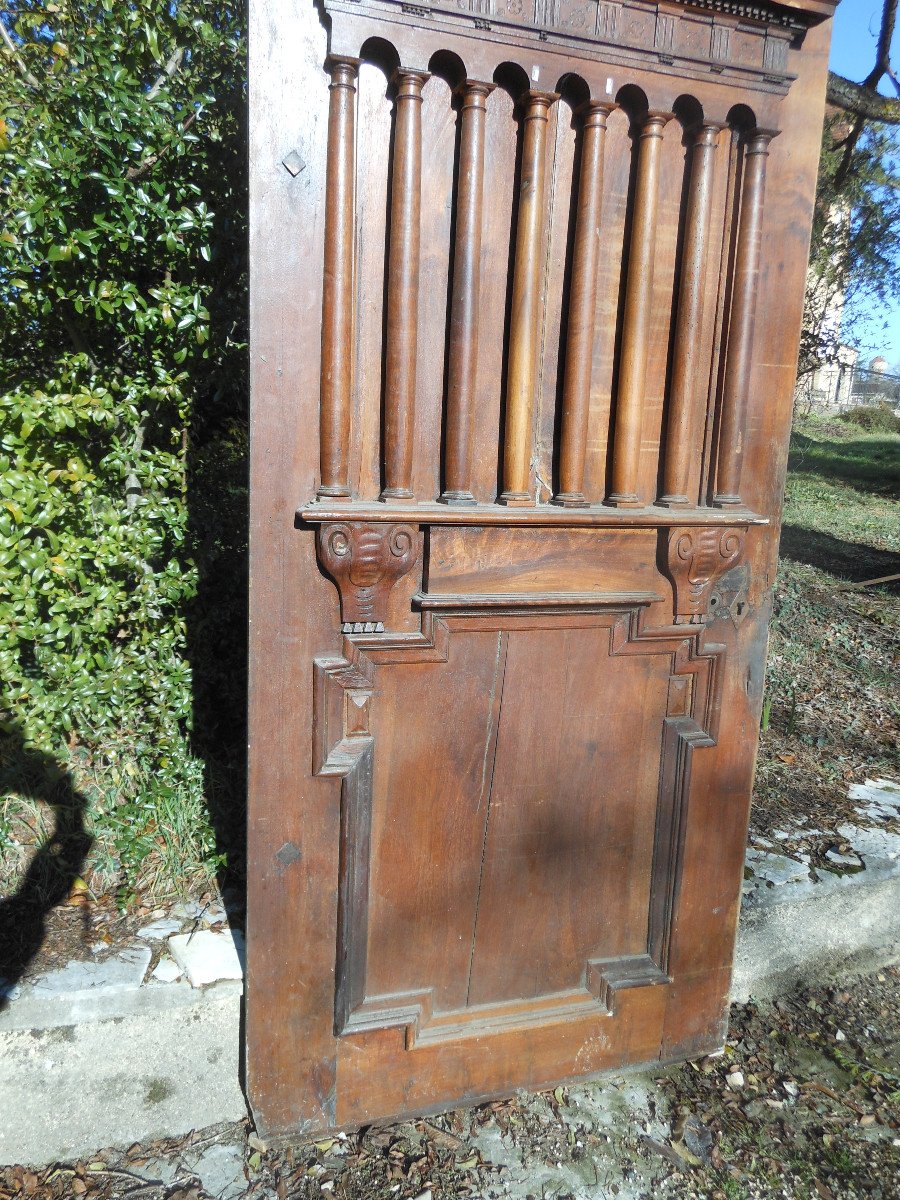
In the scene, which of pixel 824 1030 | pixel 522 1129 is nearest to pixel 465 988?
pixel 522 1129

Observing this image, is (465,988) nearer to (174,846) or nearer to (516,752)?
(516,752)

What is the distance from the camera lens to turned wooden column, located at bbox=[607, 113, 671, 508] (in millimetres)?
2057

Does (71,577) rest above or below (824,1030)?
above

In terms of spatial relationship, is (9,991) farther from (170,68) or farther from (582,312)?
(170,68)

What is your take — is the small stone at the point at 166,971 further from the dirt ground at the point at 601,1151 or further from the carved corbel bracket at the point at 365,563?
the carved corbel bracket at the point at 365,563

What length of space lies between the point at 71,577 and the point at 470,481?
145 cm

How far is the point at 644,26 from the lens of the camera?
2.00 m

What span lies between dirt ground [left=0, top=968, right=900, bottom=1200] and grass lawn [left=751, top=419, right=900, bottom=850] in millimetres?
1003

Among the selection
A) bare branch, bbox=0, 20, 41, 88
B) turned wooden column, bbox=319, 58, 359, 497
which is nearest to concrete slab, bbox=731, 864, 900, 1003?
turned wooden column, bbox=319, 58, 359, 497

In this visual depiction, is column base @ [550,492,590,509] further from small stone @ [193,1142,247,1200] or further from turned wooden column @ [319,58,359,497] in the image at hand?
small stone @ [193,1142,247,1200]

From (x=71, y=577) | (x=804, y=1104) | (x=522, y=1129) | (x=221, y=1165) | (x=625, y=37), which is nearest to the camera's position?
(x=625, y=37)

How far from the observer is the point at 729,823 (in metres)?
2.45

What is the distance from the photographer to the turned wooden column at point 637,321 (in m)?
2.06

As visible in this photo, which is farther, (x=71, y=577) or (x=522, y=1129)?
(x=71, y=577)
